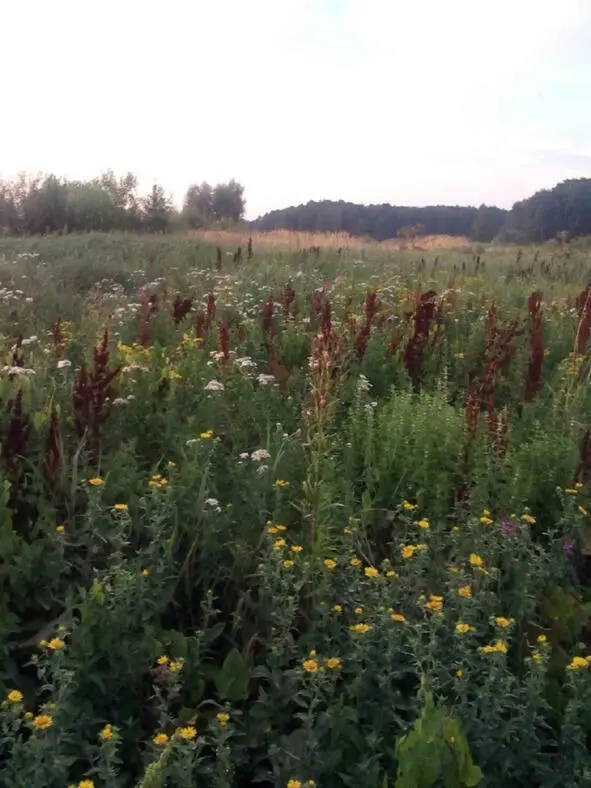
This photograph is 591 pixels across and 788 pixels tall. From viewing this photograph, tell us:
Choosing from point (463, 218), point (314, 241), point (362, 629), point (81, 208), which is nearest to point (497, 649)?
point (362, 629)

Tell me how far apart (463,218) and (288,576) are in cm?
5114

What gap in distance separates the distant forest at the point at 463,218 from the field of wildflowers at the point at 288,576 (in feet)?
56.7

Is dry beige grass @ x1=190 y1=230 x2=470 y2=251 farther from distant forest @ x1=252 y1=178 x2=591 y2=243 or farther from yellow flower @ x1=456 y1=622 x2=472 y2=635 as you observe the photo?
yellow flower @ x1=456 y1=622 x2=472 y2=635

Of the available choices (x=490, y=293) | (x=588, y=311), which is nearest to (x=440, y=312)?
(x=588, y=311)

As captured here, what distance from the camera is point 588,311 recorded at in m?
4.83

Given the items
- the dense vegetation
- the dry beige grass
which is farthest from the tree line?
the dry beige grass

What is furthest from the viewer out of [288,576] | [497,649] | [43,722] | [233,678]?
[288,576]

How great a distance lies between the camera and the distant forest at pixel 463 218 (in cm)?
2934

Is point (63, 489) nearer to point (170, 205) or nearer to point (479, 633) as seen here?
point (479, 633)

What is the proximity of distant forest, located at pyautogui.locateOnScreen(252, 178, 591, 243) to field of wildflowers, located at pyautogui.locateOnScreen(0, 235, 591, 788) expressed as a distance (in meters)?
17.3

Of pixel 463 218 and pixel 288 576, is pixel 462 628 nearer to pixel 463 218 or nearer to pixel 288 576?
pixel 288 576

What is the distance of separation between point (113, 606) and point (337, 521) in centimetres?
99

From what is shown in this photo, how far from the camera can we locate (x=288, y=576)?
242cm

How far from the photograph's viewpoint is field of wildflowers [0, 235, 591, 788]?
1984mm
